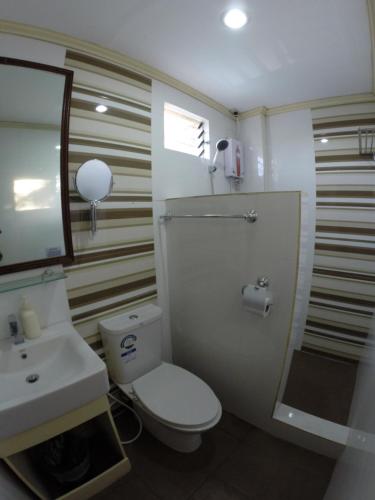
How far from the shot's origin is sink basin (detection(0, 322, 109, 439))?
2.79 ft

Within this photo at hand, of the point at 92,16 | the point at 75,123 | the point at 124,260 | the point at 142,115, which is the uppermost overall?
the point at 92,16

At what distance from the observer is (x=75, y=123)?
1.38 meters

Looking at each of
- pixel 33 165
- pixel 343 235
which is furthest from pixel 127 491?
pixel 343 235

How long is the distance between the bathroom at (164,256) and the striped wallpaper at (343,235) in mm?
21

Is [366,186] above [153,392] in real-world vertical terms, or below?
above

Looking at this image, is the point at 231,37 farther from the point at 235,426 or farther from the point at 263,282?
the point at 235,426

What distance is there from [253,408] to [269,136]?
2.36m

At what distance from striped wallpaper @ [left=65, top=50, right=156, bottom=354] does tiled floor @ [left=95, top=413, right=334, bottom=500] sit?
713 mm

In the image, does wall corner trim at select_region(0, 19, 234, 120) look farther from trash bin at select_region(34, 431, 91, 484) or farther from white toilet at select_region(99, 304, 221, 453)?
trash bin at select_region(34, 431, 91, 484)

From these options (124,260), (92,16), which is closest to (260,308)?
(124,260)

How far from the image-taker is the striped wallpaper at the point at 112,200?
1.41m

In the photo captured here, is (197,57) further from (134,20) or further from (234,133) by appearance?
(234,133)

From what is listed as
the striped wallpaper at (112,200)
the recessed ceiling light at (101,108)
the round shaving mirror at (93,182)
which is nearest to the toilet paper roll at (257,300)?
the striped wallpaper at (112,200)

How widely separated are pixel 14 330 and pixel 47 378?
0.95ft
